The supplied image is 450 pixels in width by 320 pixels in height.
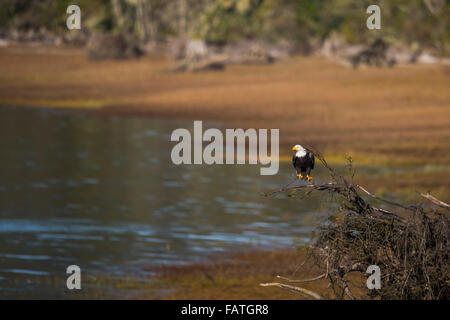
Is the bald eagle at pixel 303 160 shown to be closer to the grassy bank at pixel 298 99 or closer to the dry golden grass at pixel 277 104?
the dry golden grass at pixel 277 104

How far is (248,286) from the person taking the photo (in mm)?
16453

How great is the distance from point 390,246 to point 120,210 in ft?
52.9

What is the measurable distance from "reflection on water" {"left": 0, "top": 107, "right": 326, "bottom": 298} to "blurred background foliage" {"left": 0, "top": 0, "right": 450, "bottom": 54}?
2885 cm

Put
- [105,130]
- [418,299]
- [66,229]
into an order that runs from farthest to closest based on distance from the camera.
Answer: [105,130]
[66,229]
[418,299]

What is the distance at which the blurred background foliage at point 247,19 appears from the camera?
59.3 meters

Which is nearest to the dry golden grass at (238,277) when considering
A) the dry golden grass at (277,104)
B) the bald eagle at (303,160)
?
the dry golden grass at (277,104)

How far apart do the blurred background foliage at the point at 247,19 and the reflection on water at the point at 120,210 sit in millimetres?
28849

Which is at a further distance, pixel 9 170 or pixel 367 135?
pixel 367 135

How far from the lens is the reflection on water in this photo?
18406 millimetres

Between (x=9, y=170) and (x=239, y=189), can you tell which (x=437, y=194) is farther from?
(x=9, y=170)

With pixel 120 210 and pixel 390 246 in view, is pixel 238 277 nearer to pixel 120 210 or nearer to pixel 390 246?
pixel 120 210

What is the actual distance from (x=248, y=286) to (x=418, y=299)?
9265mm

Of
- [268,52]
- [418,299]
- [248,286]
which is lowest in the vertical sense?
[248,286]
